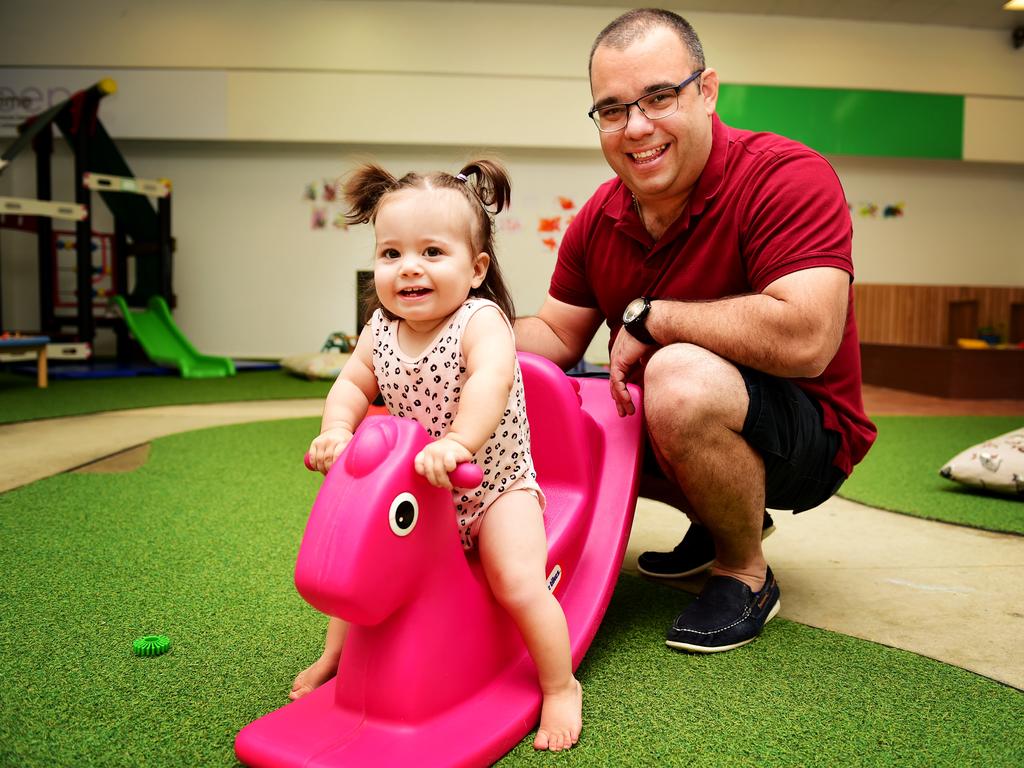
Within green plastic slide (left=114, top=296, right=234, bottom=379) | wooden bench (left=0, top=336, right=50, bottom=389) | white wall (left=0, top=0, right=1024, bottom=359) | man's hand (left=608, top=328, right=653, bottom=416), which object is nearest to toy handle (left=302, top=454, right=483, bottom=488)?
man's hand (left=608, top=328, right=653, bottom=416)

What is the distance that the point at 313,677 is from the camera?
3.43ft

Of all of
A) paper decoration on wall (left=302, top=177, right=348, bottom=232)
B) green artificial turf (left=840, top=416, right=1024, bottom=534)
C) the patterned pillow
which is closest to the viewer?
green artificial turf (left=840, top=416, right=1024, bottom=534)

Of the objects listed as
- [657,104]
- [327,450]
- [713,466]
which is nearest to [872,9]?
[657,104]

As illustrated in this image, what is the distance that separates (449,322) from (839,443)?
708mm

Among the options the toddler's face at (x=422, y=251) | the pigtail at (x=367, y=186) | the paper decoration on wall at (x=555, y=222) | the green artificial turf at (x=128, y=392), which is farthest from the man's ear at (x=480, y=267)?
the paper decoration on wall at (x=555, y=222)

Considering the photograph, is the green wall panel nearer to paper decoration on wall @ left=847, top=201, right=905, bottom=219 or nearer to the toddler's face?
paper decoration on wall @ left=847, top=201, right=905, bottom=219

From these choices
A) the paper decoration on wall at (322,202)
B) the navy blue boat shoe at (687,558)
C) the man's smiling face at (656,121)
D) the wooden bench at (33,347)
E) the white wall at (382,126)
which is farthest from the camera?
the paper decoration on wall at (322,202)

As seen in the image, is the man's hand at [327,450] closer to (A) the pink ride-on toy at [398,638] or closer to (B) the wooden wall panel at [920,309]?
(A) the pink ride-on toy at [398,638]

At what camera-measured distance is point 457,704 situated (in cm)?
96

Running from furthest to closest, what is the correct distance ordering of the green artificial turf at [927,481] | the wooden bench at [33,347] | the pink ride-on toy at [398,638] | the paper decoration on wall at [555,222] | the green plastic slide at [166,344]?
the paper decoration on wall at [555,222] → the green plastic slide at [166,344] → the wooden bench at [33,347] → the green artificial turf at [927,481] → the pink ride-on toy at [398,638]

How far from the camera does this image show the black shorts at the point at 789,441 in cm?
123

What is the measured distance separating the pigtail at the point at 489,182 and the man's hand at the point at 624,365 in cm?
37

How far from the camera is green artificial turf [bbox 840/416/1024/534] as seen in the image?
A: 2.09 meters

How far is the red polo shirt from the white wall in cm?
496
